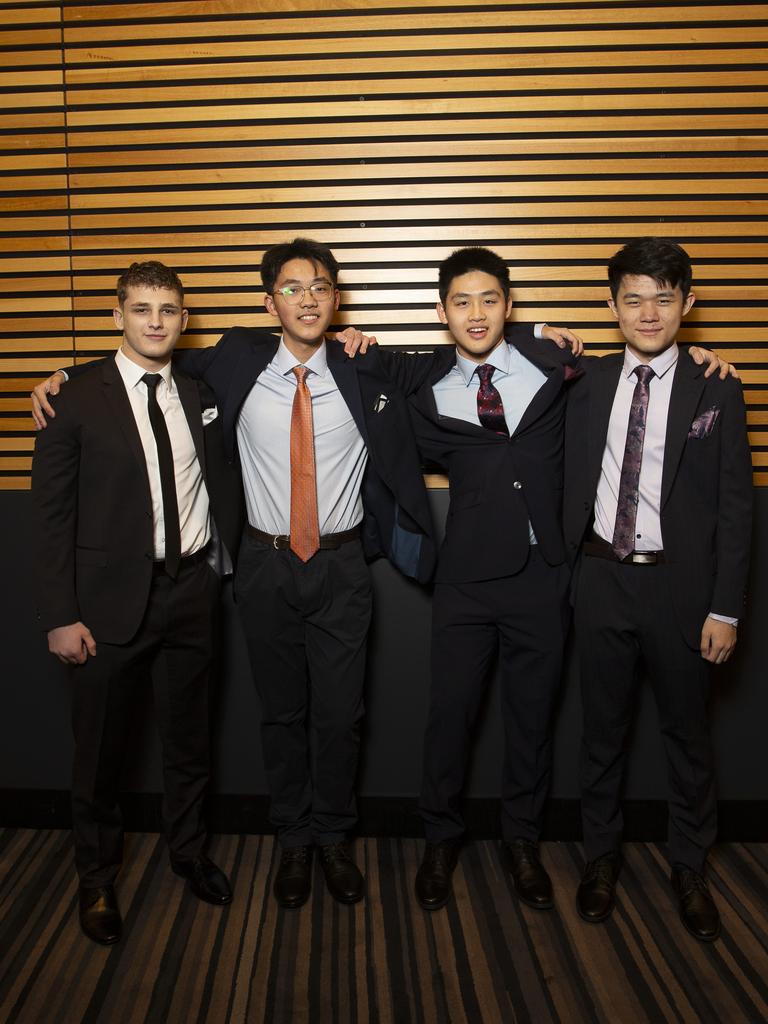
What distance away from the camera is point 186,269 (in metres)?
3.29

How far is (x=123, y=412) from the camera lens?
2.68 meters

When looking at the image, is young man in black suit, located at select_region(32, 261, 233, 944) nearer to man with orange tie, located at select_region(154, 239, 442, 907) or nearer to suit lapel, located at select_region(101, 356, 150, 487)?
suit lapel, located at select_region(101, 356, 150, 487)

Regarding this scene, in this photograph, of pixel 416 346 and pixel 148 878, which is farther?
pixel 416 346

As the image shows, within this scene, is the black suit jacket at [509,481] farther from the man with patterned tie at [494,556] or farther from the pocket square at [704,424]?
the pocket square at [704,424]

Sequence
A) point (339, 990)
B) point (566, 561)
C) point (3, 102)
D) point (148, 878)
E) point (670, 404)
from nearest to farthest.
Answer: point (339, 990) < point (670, 404) < point (566, 561) < point (148, 878) < point (3, 102)

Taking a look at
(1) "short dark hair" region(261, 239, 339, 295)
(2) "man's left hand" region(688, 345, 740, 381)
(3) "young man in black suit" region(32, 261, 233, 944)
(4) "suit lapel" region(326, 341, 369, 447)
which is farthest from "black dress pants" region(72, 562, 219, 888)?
(2) "man's left hand" region(688, 345, 740, 381)

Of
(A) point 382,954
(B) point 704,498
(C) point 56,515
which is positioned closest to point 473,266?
(B) point 704,498

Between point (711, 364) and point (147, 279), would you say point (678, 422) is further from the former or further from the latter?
point (147, 279)

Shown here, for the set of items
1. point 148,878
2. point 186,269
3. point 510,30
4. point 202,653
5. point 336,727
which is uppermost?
point 510,30

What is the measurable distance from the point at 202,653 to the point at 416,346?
146cm

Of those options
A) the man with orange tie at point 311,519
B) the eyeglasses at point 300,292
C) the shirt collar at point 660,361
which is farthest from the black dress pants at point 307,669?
the shirt collar at point 660,361

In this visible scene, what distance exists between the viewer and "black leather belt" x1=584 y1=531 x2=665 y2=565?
2.72m

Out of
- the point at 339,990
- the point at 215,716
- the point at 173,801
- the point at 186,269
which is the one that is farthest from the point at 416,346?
the point at 339,990

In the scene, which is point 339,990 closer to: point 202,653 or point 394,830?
point 394,830
